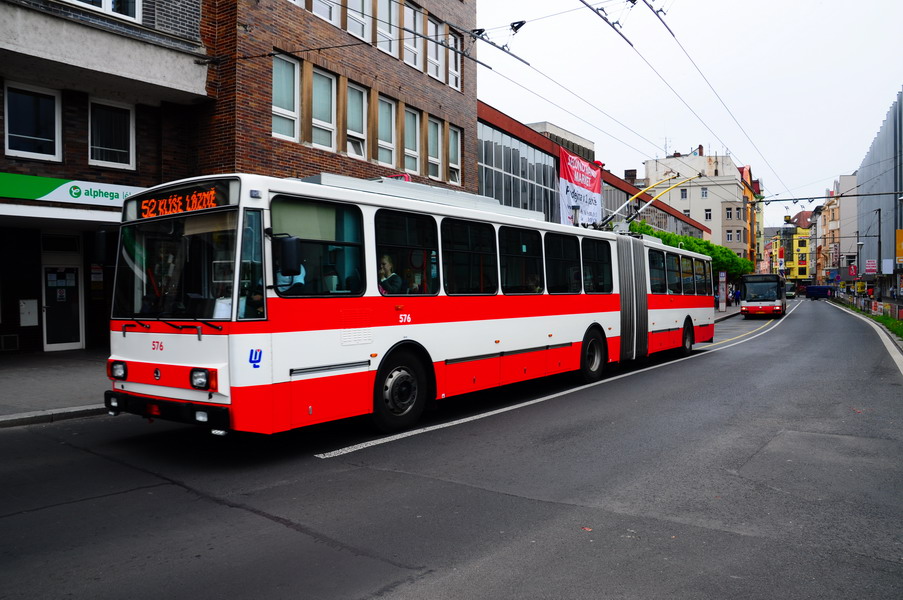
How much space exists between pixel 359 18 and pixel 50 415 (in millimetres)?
13948

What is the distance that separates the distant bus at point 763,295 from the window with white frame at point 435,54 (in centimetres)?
3098

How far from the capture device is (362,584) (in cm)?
398

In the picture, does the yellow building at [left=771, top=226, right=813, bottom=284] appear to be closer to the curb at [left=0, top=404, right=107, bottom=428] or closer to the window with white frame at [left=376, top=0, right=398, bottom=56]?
the window with white frame at [left=376, top=0, right=398, bottom=56]

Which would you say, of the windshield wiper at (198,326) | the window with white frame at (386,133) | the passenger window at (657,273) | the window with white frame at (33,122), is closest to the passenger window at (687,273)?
the passenger window at (657,273)

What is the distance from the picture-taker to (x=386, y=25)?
20.1 m

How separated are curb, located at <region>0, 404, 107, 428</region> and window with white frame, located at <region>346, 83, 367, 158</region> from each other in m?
11.0

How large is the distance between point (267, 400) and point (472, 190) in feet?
63.3

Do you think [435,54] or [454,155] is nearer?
[435,54]

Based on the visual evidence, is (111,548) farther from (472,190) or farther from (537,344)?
(472,190)

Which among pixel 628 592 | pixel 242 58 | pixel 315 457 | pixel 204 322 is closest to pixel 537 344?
pixel 315 457

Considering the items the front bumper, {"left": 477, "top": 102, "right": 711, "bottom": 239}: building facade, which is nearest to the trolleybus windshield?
the front bumper

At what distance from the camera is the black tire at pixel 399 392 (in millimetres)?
7965

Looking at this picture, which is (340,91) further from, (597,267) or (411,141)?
(597,267)

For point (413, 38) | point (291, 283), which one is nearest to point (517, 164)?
point (413, 38)
